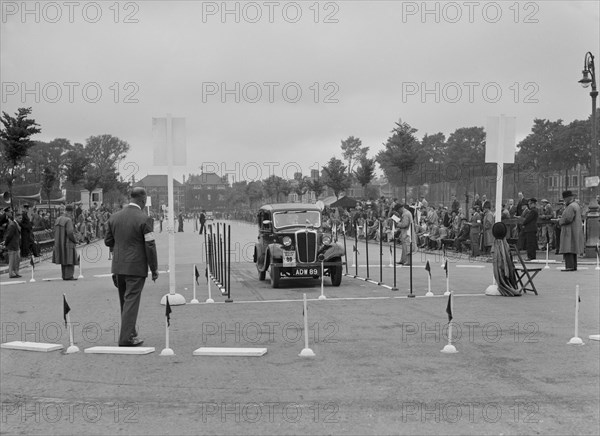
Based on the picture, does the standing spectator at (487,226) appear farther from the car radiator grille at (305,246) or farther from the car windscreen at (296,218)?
the car radiator grille at (305,246)

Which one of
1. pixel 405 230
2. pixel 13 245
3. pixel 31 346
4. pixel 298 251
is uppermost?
pixel 405 230

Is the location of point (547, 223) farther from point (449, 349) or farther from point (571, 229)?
point (449, 349)

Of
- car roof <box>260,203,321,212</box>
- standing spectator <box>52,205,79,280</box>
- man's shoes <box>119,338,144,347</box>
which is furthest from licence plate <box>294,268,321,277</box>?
man's shoes <box>119,338,144,347</box>

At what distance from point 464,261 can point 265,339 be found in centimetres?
1728

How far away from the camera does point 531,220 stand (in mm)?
24094

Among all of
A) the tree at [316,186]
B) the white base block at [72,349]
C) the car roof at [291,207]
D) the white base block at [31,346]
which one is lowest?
the white base block at [31,346]

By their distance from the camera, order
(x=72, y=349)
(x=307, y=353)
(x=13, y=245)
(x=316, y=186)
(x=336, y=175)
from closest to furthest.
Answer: (x=307, y=353), (x=72, y=349), (x=13, y=245), (x=336, y=175), (x=316, y=186)

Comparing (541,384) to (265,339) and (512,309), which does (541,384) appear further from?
(512,309)

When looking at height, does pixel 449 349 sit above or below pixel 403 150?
below

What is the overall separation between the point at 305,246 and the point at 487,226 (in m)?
9.71

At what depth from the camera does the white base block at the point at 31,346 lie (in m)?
9.92

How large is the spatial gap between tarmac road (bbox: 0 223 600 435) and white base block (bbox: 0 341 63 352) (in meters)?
0.34

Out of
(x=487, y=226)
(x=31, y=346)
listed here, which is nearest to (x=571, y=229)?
(x=487, y=226)

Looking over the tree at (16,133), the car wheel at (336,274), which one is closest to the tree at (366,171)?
the tree at (16,133)
